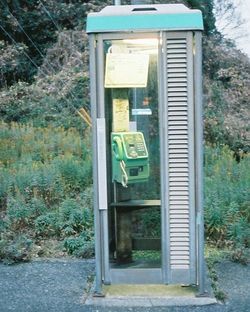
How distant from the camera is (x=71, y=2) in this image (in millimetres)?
15414

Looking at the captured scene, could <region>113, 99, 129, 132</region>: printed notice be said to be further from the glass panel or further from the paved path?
the paved path

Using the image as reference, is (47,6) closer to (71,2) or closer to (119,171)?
(71,2)

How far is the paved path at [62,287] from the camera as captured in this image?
4.51 m

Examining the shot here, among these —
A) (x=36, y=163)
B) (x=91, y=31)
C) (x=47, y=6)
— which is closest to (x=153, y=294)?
(x=91, y=31)

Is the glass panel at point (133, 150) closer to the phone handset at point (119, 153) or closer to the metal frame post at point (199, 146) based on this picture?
the phone handset at point (119, 153)

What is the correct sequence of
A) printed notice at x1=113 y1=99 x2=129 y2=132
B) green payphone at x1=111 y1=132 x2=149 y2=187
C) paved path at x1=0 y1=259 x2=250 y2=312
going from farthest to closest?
printed notice at x1=113 y1=99 x2=129 y2=132 < green payphone at x1=111 y1=132 x2=149 y2=187 < paved path at x1=0 y1=259 x2=250 y2=312

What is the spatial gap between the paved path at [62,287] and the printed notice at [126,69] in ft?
5.79

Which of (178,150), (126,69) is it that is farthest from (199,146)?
(126,69)

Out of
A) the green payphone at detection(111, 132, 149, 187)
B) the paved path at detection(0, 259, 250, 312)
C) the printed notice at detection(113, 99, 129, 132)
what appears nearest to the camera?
the paved path at detection(0, 259, 250, 312)

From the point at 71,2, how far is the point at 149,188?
38.1ft

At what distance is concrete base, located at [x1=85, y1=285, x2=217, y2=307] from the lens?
458cm

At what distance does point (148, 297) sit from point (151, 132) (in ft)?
4.40

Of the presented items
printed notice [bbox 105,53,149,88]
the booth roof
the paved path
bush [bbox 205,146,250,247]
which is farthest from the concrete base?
the booth roof

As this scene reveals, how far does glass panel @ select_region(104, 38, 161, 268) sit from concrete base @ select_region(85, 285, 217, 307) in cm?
21
